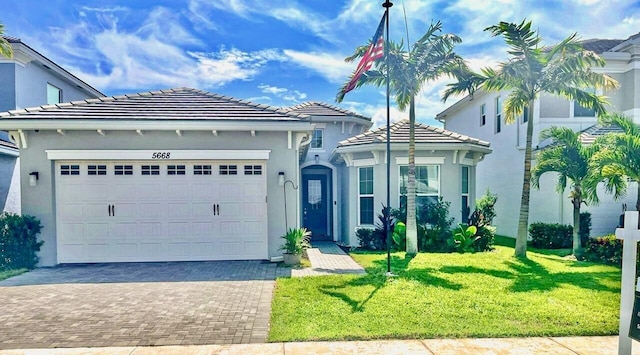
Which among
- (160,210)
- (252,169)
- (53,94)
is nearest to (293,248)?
(252,169)

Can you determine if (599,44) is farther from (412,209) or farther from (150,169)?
(150,169)

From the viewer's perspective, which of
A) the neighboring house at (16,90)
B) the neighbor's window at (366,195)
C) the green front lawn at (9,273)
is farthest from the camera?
the neighbor's window at (366,195)

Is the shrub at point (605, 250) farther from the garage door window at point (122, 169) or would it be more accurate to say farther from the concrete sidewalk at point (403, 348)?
the garage door window at point (122, 169)

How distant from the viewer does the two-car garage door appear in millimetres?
9094

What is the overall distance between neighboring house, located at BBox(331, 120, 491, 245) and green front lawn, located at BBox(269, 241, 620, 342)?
3.65 metres

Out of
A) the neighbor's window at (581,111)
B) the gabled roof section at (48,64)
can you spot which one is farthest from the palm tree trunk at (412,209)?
the gabled roof section at (48,64)

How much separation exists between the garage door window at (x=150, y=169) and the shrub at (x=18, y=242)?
276cm

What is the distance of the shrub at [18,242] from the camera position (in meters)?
8.42

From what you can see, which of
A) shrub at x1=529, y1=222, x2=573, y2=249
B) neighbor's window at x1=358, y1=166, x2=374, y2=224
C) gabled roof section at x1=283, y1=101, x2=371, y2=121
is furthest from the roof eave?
shrub at x1=529, y1=222, x2=573, y2=249

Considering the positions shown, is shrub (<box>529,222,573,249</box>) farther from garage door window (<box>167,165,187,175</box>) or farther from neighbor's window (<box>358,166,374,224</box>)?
garage door window (<box>167,165,187,175</box>)

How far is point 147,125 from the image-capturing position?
28.9 feet

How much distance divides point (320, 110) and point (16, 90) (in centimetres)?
1119

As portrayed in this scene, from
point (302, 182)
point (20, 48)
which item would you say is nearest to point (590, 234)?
point (302, 182)

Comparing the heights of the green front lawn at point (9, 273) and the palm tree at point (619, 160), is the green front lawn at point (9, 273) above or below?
below
